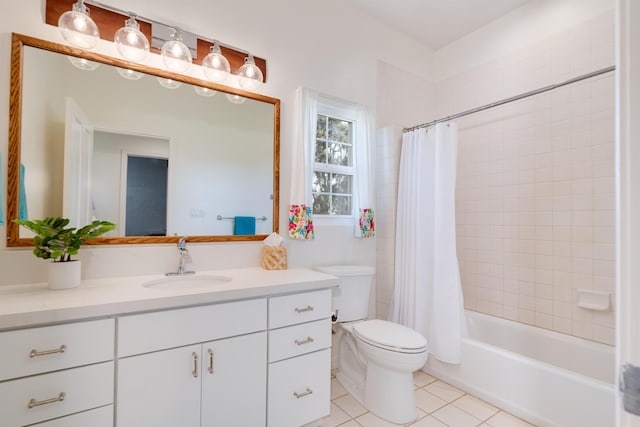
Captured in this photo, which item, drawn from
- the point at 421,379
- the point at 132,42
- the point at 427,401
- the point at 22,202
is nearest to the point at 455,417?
the point at 427,401

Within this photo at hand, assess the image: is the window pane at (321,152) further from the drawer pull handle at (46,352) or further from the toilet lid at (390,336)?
the drawer pull handle at (46,352)

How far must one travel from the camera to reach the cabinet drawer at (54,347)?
36.9 inches

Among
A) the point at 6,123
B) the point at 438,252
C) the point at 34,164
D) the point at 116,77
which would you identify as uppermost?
the point at 116,77

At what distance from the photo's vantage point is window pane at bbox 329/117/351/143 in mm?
2340

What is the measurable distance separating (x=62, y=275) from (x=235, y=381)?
0.85 m

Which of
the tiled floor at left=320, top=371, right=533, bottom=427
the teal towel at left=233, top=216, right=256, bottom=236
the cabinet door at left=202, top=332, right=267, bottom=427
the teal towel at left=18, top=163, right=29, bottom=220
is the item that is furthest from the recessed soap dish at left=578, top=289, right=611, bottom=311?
the teal towel at left=18, top=163, right=29, bottom=220

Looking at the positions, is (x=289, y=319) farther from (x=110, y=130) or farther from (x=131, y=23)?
(x=131, y=23)

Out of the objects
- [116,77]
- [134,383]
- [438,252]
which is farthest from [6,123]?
[438,252]

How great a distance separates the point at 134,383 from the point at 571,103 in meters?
2.97

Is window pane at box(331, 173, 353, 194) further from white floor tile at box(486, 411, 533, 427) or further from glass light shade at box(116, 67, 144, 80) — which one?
white floor tile at box(486, 411, 533, 427)

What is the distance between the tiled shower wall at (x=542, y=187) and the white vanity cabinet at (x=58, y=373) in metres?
2.61

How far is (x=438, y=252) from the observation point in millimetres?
2115

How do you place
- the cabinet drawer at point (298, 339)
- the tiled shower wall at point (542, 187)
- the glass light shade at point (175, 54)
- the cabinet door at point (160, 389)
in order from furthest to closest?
the tiled shower wall at point (542, 187), the glass light shade at point (175, 54), the cabinet drawer at point (298, 339), the cabinet door at point (160, 389)

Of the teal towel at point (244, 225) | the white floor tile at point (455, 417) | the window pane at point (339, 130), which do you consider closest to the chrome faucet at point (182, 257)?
the teal towel at point (244, 225)
